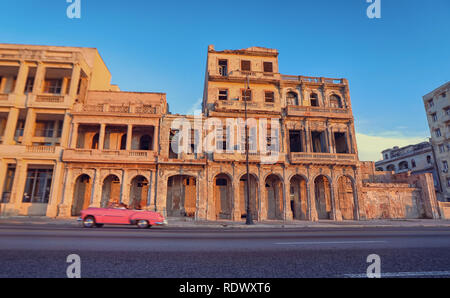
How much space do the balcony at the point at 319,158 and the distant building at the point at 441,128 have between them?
24.6 metres

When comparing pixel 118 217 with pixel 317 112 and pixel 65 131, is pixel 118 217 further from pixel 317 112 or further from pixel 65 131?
pixel 317 112

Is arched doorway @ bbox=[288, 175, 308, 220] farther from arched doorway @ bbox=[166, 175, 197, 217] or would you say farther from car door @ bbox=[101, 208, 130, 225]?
car door @ bbox=[101, 208, 130, 225]

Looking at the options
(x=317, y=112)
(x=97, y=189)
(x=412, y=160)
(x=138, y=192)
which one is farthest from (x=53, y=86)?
(x=412, y=160)

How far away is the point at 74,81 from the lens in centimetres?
2194

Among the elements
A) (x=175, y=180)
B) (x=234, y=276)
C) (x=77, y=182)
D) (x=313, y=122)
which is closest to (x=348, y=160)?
(x=313, y=122)

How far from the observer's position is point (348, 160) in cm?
2303

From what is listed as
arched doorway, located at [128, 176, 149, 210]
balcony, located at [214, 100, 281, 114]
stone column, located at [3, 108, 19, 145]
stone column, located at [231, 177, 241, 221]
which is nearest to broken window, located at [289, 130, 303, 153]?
balcony, located at [214, 100, 281, 114]

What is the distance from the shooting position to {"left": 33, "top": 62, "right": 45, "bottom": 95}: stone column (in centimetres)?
2148

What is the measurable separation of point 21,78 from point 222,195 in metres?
23.3

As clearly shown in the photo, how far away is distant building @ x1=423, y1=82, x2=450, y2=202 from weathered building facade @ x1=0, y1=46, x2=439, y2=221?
51.2 ft

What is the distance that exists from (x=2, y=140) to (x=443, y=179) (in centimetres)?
5931

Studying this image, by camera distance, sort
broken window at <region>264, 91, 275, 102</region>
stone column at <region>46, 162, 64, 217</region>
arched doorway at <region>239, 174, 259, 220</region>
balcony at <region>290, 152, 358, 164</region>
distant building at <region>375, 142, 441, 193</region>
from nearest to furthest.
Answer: stone column at <region>46, 162, 64, 217</region>
balcony at <region>290, 152, 358, 164</region>
arched doorway at <region>239, 174, 259, 220</region>
broken window at <region>264, 91, 275, 102</region>
distant building at <region>375, 142, 441, 193</region>

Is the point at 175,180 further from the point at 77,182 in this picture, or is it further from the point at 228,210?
the point at 77,182

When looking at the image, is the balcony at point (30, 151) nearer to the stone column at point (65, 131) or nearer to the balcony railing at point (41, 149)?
the balcony railing at point (41, 149)
